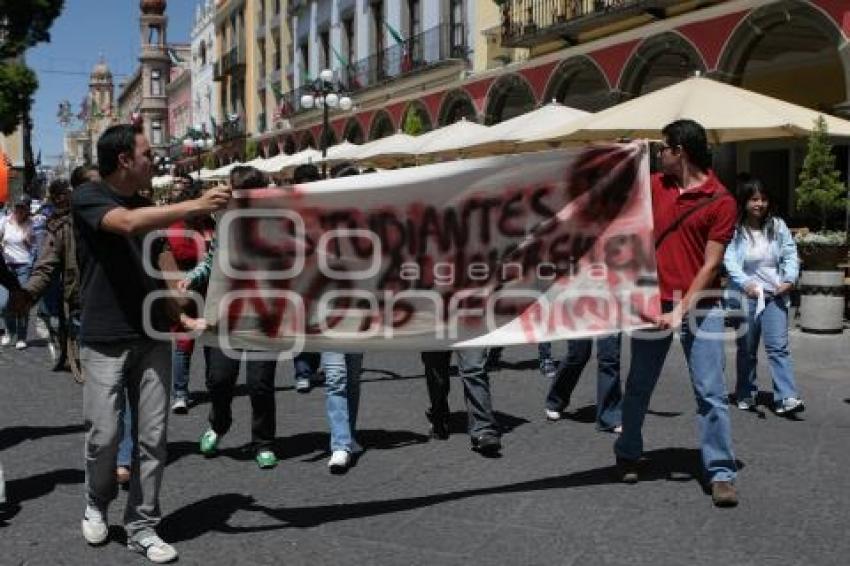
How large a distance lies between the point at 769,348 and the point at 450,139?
9392 mm

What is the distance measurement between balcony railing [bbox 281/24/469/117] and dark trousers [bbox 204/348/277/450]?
1921cm

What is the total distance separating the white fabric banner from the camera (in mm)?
4227

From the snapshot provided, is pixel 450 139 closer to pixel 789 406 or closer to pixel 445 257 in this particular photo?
pixel 789 406

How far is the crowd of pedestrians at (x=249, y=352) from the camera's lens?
12.2 ft

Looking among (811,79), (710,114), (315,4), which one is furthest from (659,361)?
(315,4)

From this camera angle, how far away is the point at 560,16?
18.7m

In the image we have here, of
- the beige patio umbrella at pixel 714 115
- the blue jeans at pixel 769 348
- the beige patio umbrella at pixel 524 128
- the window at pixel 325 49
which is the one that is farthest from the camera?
the window at pixel 325 49

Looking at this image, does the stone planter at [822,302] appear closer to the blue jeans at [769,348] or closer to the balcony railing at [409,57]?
the blue jeans at [769,348]

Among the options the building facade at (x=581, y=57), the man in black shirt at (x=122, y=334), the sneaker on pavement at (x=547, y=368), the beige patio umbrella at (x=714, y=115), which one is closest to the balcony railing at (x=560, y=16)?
the building facade at (x=581, y=57)

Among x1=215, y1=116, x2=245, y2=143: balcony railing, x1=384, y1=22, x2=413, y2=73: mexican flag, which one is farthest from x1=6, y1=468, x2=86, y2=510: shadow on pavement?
x1=215, y1=116, x2=245, y2=143: balcony railing

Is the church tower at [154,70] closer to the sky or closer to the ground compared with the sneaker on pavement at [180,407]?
closer to the sky

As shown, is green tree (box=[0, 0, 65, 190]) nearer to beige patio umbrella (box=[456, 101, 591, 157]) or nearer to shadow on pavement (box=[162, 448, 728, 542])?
beige patio umbrella (box=[456, 101, 591, 157])

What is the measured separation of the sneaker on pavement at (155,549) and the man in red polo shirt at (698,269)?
2.44 m

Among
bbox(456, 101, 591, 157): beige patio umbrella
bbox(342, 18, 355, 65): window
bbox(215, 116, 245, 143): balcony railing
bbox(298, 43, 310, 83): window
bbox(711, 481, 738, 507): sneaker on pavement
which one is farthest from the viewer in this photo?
bbox(215, 116, 245, 143): balcony railing
